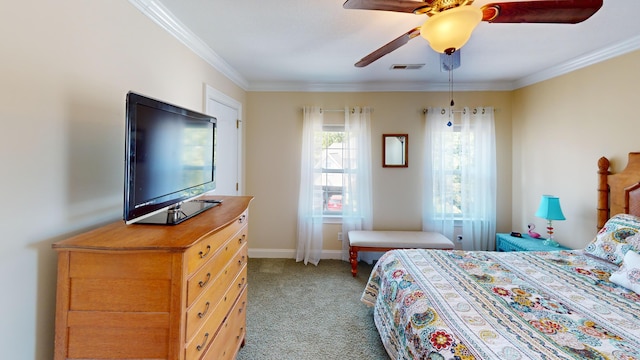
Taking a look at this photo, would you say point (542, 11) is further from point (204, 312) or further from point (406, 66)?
point (204, 312)

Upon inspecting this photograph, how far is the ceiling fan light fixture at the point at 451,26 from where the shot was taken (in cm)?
130

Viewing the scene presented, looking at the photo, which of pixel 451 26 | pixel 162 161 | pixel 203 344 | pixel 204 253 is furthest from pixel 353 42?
pixel 203 344

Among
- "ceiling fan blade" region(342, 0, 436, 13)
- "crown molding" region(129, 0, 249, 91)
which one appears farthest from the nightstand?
"crown molding" region(129, 0, 249, 91)

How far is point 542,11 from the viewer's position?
1.32m

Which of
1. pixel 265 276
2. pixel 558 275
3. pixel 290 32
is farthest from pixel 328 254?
pixel 290 32

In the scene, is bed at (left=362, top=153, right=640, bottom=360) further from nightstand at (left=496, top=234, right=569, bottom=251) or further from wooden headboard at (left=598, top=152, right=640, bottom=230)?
nightstand at (left=496, top=234, right=569, bottom=251)

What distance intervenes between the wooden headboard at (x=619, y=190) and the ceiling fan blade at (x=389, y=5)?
2.37 m

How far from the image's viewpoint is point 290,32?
2.17 m

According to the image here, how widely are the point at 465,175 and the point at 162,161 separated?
3.53 m

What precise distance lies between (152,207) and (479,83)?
398 cm

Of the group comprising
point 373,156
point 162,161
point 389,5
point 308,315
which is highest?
point 389,5

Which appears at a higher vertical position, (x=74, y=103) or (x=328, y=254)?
(x=74, y=103)

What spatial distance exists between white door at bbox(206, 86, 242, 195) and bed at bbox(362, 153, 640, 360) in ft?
6.42

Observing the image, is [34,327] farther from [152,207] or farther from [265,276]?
[265,276]
